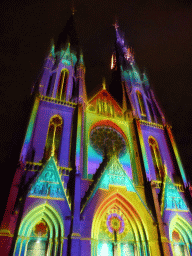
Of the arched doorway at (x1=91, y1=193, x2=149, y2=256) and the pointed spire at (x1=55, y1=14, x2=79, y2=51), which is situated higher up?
the pointed spire at (x1=55, y1=14, x2=79, y2=51)

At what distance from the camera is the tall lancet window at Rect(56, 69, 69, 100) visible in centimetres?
1757

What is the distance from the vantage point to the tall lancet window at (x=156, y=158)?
15070 mm

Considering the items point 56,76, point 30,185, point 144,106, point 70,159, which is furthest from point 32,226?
point 144,106

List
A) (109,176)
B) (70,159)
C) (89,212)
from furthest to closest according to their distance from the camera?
(70,159) < (109,176) < (89,212)

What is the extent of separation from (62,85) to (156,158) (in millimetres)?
10390

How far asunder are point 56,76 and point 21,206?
1262 centimetres

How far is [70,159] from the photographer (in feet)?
Result: 42.8

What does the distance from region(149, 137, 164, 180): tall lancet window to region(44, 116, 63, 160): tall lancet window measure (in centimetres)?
761

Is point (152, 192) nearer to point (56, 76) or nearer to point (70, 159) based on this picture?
point (70, 159)

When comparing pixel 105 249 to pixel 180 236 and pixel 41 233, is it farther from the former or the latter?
pixel 180 236

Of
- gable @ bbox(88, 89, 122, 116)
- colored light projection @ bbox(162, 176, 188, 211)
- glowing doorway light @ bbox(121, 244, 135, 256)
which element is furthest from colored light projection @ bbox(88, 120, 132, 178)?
glowing doorway light @ bbox(121, 244, 135, 256)

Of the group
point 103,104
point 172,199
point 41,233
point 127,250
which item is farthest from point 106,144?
point 41,233

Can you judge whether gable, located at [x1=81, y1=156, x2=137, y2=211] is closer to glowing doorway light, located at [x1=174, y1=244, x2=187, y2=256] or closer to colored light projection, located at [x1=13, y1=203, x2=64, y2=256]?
colored light projection, located at [x1=13, y1=203, x2=64, y2=256]

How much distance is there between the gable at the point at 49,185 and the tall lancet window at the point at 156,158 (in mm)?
7583
